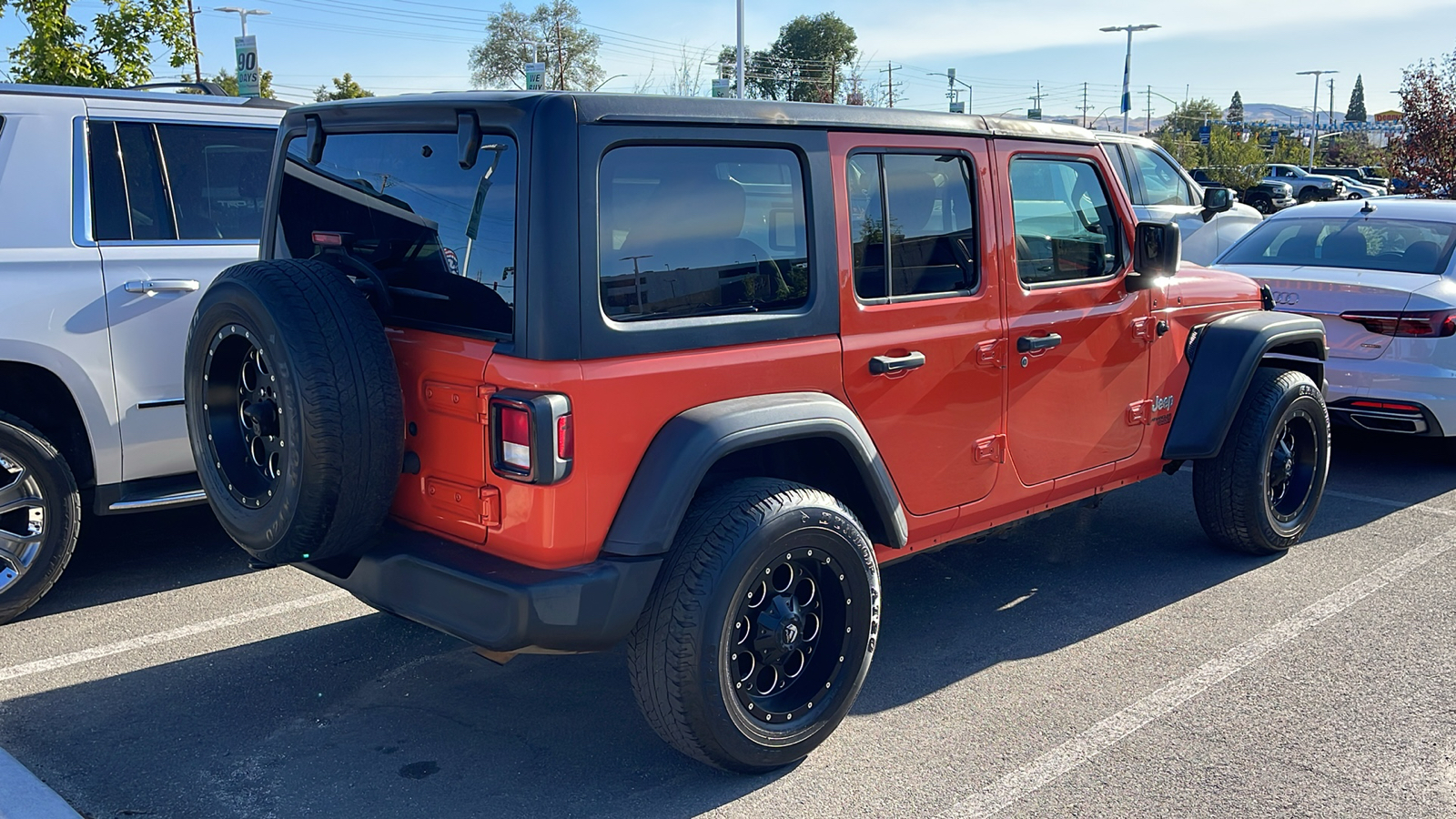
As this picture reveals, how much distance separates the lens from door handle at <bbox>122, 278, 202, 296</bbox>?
4738mm

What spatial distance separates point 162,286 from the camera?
4805 mm

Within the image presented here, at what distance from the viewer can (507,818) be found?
3.21 m

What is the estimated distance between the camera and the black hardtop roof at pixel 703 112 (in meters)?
3.12

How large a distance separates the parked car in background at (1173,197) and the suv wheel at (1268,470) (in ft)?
15.4

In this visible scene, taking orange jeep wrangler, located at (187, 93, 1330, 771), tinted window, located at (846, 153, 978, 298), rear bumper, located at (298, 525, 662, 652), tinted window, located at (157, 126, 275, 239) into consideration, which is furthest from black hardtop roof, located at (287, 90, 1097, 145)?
tinted window, located at (157, 126, 275, 239)

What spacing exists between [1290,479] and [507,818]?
13.6ft

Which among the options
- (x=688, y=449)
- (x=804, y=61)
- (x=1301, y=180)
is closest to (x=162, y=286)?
(x=688, y=449)

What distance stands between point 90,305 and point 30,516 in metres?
0.83

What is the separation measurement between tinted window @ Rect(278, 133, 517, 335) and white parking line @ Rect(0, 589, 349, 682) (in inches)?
64.1

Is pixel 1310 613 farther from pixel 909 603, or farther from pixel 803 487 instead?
pixel 803 487

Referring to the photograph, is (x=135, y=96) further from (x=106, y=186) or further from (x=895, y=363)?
(x=895, y=363)

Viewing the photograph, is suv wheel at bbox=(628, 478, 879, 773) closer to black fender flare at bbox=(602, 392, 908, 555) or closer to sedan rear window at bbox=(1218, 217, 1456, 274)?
black fender flare at bbox=(602, 392, 908, 555)

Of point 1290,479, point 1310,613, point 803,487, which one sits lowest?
point 1310,613

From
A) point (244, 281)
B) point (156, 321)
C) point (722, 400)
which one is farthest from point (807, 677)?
point (156, 321)
